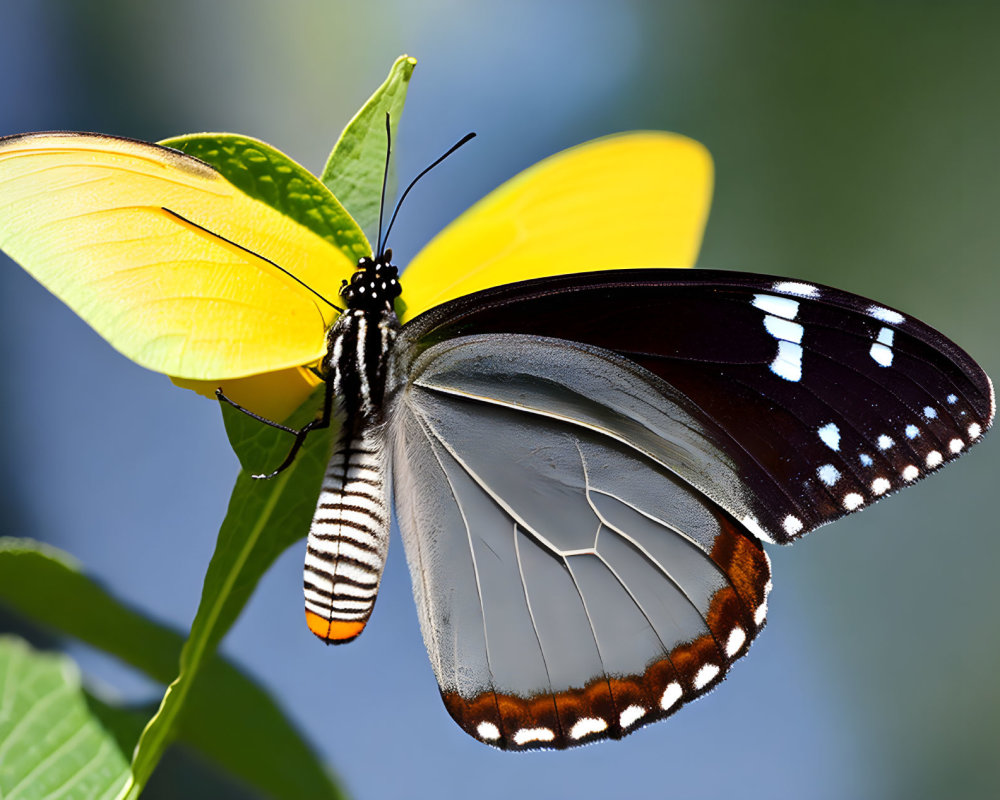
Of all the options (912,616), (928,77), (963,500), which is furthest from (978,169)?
(912,616)

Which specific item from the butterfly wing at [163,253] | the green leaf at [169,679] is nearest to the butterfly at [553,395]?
the butterfly wing at [163,253]

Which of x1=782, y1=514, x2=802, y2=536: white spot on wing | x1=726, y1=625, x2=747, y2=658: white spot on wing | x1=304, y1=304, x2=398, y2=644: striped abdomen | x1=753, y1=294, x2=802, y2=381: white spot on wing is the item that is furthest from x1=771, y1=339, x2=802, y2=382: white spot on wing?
x1=304, y1=304, x2=398, y2=644: striped abdomen

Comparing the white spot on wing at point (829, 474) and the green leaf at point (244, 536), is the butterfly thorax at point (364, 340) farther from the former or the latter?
the white spot on wing at point (829, 474)

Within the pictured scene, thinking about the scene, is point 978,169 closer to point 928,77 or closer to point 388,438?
point 928,77

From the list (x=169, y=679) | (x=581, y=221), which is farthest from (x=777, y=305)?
(x=169, y=679)

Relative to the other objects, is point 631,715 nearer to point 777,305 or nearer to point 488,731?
point 488,731
